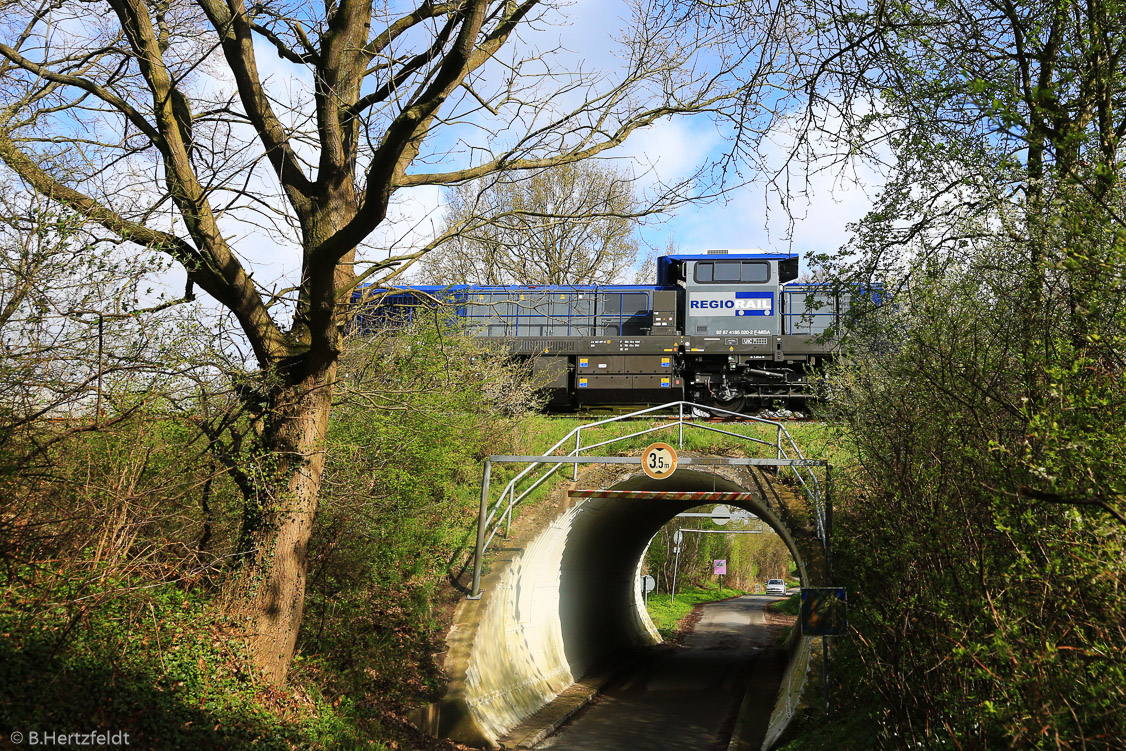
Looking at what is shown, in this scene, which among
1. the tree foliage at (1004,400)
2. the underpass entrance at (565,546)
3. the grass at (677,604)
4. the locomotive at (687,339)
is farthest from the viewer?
the grass at (677,604)

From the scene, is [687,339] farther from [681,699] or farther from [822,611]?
[822,611]

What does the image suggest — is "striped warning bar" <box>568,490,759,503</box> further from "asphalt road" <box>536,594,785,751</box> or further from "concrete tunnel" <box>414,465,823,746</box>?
"asphalt road" <box>536,594,785,751</box>

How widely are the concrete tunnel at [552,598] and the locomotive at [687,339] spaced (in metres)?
3.32

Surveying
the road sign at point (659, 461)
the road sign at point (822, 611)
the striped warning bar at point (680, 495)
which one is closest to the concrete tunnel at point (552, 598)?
the striped warning bar at point (680, 495)

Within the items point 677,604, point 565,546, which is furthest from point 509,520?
point 677,604

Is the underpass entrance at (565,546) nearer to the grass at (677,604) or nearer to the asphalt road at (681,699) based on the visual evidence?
the asphalt road at (681,699)

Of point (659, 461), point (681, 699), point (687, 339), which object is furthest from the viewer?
point (687, 339)

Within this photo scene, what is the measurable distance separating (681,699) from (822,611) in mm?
9121

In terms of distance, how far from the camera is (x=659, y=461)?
43.2 feet

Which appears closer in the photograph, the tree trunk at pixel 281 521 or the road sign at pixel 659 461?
→ the tree trunk at pixel 281 521

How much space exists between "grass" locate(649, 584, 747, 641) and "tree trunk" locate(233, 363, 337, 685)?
2262 centimetres

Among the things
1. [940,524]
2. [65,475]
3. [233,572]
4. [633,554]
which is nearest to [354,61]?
[65,475]

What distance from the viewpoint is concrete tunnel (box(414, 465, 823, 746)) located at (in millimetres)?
12961

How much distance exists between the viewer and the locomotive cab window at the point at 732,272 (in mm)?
21312
